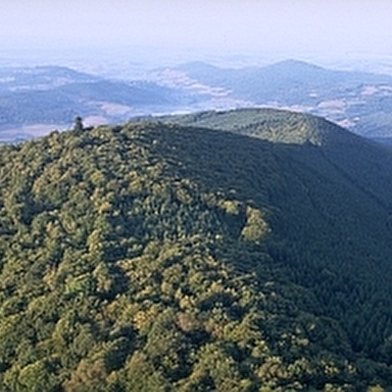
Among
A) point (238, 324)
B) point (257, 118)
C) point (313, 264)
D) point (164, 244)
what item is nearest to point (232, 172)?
point (313, 264)

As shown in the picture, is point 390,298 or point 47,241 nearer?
point 47,241

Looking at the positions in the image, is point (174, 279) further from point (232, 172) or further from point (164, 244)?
point (232, 172)

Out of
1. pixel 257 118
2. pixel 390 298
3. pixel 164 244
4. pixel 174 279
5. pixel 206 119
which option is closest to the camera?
pixel 174 279

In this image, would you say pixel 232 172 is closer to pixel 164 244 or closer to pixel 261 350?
pixel 164 244

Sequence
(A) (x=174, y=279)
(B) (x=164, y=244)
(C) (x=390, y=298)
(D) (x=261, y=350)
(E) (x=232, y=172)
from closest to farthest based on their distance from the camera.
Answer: (D) (x=261, y=350), (A) (x=174, y=279), (B) (x=164, y=244), (C) (x=390, y=298), (E) (x=232, y=172)

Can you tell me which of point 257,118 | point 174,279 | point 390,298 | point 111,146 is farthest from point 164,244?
point 257,118

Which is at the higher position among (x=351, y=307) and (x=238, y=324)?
(x=238, y=324)
